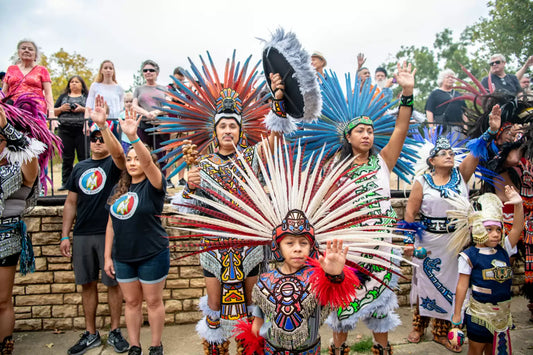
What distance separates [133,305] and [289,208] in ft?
6.53

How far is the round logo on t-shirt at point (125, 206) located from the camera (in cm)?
349

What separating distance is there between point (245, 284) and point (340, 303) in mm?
1079

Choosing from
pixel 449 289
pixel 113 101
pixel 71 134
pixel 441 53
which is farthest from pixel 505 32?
pixel 441 53

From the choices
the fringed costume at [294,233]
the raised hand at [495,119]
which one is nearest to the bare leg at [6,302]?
the fringed costume at [294,233]

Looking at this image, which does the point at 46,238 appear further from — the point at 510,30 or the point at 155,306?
the point at 510,30

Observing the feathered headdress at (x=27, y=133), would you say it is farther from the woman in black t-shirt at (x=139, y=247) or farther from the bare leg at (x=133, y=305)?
the bare leg at (x=133, y=305)

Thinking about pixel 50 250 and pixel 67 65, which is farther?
pixel 67 65

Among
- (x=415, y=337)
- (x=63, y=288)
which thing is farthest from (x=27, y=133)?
(x=415, y=337)

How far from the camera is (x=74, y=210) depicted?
4020 millimetres

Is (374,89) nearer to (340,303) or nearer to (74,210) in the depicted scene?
(340,303)

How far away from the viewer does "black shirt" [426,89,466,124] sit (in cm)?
612

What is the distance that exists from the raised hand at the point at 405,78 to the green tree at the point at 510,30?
591cm

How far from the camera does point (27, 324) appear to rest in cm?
455

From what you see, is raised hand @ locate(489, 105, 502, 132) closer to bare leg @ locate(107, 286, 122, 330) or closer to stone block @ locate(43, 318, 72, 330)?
bare leg @ locate(107, 286, 122, 330)
